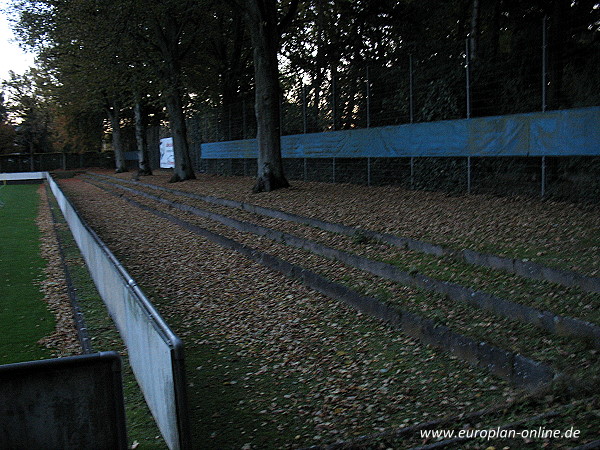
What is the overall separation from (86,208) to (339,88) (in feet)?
32.9

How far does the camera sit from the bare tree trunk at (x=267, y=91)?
698 inches

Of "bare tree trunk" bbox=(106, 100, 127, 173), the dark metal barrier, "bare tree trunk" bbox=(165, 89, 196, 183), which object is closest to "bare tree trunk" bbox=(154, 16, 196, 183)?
"bare tree trunk" bbox=(165, 89, 196, 183)

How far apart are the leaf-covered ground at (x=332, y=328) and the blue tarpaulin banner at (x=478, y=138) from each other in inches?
46.3

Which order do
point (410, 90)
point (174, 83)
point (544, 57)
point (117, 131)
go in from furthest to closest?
point (117, 131)
point (174, 83)
point (410, 90)
point (544, 57)

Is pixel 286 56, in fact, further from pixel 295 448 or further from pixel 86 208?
pixel 295 448

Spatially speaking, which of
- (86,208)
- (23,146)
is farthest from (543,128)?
(23,146)

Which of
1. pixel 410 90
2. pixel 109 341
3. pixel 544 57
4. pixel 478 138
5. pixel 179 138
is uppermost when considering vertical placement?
pixel 544 57

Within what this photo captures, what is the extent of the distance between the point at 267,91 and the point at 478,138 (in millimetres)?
7170

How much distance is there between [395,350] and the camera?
5.81m

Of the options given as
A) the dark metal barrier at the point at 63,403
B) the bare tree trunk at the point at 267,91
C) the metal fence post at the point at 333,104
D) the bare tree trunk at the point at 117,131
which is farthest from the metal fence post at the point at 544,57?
the bare tree trunk at the point at 117,131

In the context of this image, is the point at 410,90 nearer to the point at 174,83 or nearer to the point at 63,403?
the point at 174,83

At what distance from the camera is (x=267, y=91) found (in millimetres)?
18062

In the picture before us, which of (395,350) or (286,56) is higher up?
Answer: (286,56)

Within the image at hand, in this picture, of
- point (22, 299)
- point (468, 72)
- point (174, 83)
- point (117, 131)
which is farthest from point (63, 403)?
point (117, 131)
